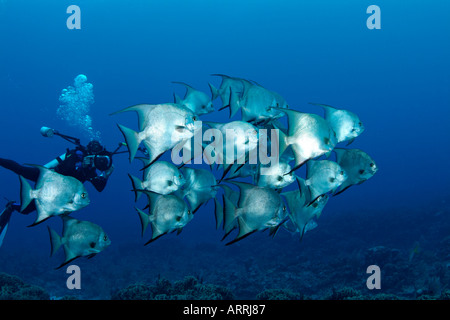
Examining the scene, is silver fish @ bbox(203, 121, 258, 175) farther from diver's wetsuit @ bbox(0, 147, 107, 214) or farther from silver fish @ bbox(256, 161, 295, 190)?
diver's wetsuit @ bbox(0, 147, 107, 214)

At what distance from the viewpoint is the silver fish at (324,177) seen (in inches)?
117

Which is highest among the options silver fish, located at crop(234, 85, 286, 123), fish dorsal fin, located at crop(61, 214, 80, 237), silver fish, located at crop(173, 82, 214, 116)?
silver fish, located at crop(173, 82, 214, 116)

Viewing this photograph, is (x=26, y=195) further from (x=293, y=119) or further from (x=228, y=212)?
(x=293, y=119)

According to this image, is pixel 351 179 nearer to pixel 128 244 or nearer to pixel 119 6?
pixel 128 244

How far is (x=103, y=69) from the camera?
79500 millimetres

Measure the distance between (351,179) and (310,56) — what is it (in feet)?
281

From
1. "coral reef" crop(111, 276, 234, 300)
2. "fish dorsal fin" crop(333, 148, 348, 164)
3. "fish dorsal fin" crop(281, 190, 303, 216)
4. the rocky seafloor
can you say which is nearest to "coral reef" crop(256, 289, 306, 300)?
the rocky seafloor

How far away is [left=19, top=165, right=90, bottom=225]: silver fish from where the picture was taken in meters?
3.09

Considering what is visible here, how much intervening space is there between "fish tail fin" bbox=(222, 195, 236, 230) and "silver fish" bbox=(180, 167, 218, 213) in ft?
2.03

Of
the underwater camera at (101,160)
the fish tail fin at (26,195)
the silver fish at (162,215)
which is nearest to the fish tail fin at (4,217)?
the underwater camera at (101,160)

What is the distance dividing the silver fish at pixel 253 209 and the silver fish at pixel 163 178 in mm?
727

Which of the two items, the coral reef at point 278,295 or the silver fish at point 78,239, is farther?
the coral reef at point 278,295

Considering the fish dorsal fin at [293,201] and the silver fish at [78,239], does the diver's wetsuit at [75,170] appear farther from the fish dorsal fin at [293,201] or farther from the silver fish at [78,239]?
the fish dorsal fin at [293,201]

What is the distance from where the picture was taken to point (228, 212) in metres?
2.85
